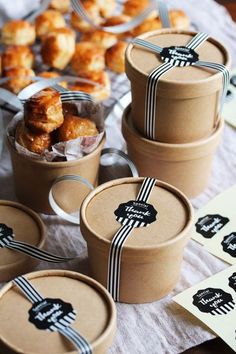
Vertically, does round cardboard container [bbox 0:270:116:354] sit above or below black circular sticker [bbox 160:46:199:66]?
below

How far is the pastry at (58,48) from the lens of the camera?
1312mm

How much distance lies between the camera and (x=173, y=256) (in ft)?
2.79

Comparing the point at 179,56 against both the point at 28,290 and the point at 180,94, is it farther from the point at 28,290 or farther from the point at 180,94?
the point at 28,290

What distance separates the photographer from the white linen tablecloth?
2.73 ft

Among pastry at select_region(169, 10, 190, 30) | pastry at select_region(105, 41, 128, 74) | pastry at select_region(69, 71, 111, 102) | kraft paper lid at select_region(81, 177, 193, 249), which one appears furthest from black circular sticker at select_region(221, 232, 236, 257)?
pastry at select_region(169, 10, 190, 30)

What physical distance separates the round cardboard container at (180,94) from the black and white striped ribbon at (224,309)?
0.85ft

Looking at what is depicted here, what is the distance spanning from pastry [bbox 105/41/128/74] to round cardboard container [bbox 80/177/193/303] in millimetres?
461

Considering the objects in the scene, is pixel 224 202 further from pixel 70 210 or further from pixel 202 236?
pixel 70 210

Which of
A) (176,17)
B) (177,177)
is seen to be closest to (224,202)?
(177,177)

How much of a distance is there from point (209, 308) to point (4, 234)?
0.30 meters

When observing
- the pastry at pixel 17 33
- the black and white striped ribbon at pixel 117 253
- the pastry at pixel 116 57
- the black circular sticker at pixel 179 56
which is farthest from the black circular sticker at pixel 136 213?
the pastry at pixel 17 33

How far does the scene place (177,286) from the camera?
0.91 m

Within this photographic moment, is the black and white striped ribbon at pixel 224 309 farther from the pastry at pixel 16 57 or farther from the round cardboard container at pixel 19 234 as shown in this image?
the pastry at pixel 16 57

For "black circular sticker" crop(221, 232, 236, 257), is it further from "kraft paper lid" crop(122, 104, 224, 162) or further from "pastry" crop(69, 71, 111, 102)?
"pastry" crop(69, 71, 111, 102)
